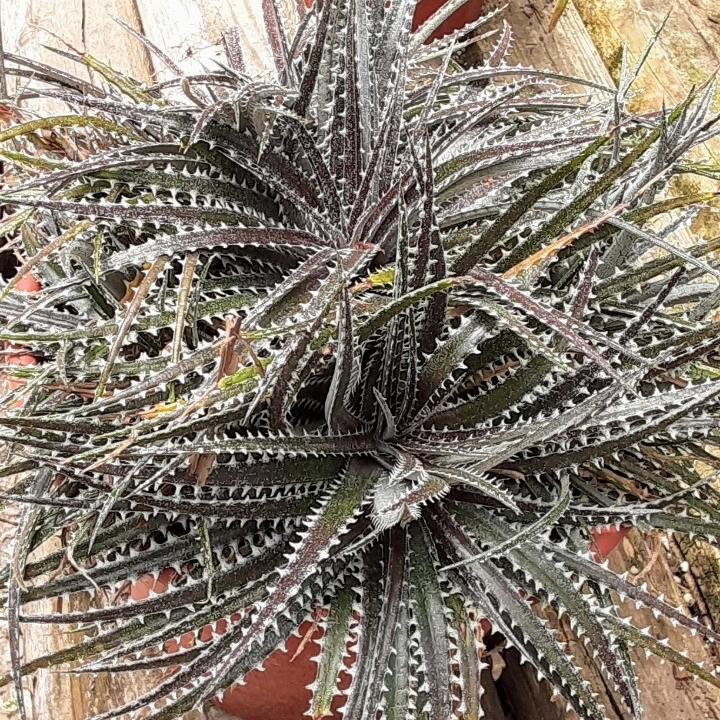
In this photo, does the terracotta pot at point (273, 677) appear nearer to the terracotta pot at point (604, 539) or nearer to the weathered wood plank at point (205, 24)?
the terracotta pot at point (604, 539)

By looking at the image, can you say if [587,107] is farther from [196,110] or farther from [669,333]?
[196,110]

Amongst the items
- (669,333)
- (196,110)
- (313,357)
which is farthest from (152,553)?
(669,333)

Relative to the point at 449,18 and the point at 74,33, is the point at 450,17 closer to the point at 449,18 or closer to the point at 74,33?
the point at 449,18

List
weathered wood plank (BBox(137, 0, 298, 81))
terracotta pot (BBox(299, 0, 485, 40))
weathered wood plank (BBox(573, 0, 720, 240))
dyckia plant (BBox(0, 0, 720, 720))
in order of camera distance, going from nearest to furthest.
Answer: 1. dyckia plant (BBox(0, 0, 720, 720))
2. weathered wood plank (BBox(137, 0, 298, 81))
3. weathered wood plank (BBox(573, 0, 720, 240))
4. terracotta pot (BBox(299, 0, 485, 40))

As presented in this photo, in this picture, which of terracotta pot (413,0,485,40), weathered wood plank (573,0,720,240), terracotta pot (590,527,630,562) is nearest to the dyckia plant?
terracotta pot (590,527,630,562)

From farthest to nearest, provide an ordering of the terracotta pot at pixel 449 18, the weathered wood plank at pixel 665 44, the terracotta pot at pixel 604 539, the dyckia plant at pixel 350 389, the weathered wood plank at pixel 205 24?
the terracotta pot at pixel 449 18 → the weathered wood plank at pixel 665 44 → the weathered wood plank at pixel 205 24 → the terracotta pot at pixel 604 539 → the dyckia plant at pixel 350 389

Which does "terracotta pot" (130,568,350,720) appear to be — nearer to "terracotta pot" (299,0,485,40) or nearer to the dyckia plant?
the dyckia plant

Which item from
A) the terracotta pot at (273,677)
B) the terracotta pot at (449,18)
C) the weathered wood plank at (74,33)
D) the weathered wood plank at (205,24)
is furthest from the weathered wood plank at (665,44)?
the terracotta pot at (273,677)

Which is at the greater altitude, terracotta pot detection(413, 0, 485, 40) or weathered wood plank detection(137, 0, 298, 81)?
terracotta pot detection(413, 0, 485, 40)

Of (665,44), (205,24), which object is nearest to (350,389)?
(205,24)
